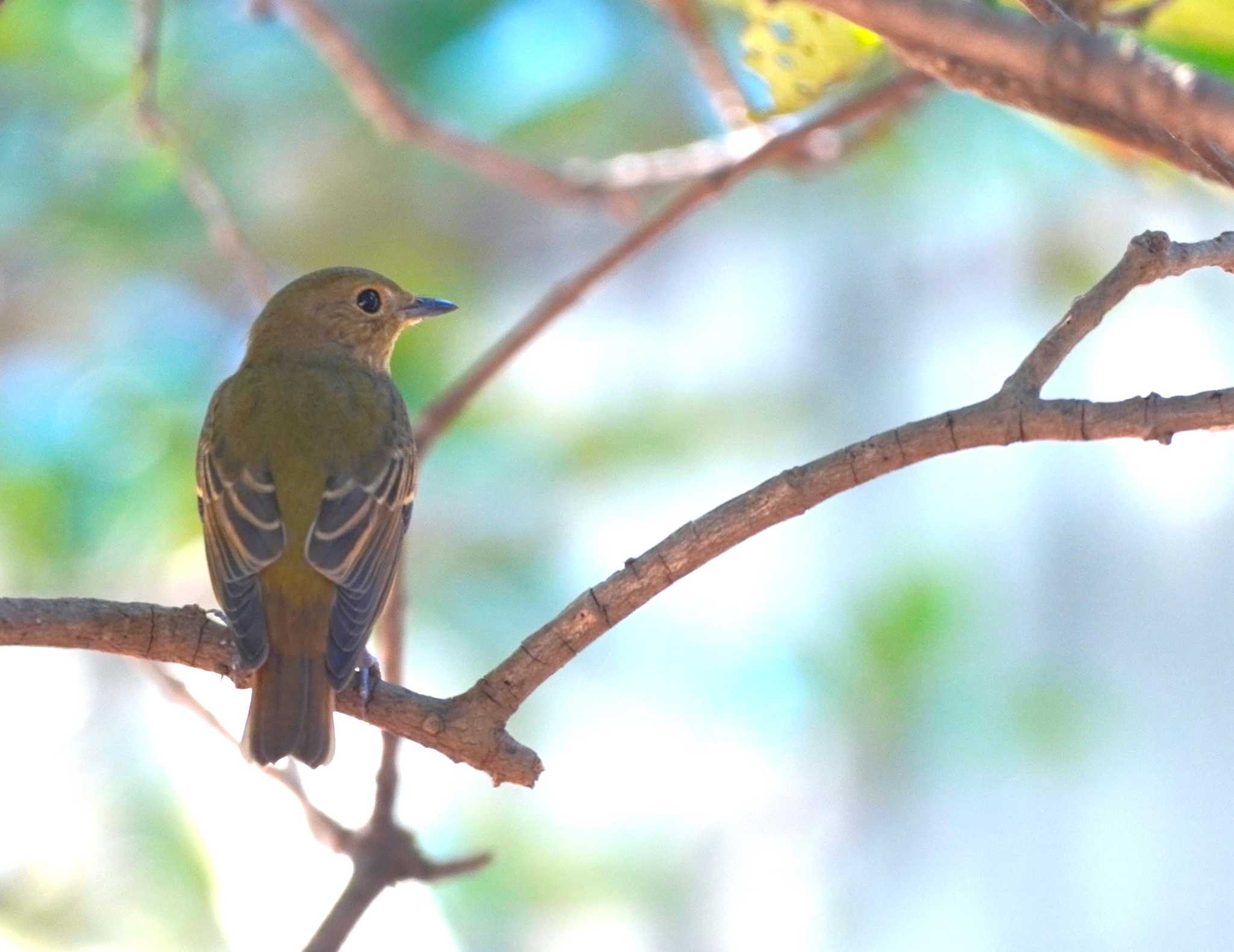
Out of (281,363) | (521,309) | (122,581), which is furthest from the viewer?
(521,309)

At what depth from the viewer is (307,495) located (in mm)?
3533

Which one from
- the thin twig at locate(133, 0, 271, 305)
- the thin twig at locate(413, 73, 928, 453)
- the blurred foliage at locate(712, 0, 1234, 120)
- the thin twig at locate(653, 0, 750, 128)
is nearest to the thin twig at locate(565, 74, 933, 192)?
the thin twig at locate(653, 0, 750, 128)

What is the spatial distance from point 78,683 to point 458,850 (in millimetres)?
2230

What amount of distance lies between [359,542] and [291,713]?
0.48 m

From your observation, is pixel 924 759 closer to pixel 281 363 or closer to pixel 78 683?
pixel 78 683

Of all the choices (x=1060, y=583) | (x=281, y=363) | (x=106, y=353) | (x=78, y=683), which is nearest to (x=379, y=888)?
(x=281, y=363)

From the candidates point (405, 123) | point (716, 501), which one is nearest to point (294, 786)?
point (405, 123)

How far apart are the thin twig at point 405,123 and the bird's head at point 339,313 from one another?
396 millimetres

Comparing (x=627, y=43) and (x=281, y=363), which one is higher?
(x=627, y=43)

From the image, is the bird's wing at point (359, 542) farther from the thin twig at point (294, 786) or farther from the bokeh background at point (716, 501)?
the bokeh background at point (716, 501)

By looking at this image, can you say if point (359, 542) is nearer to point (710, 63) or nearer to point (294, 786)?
A: point (294, 786)

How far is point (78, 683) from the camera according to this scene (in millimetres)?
Result: 7758

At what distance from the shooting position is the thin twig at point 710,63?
427 centimetres

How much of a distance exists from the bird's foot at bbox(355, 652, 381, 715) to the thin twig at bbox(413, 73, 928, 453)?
0.62 meters
